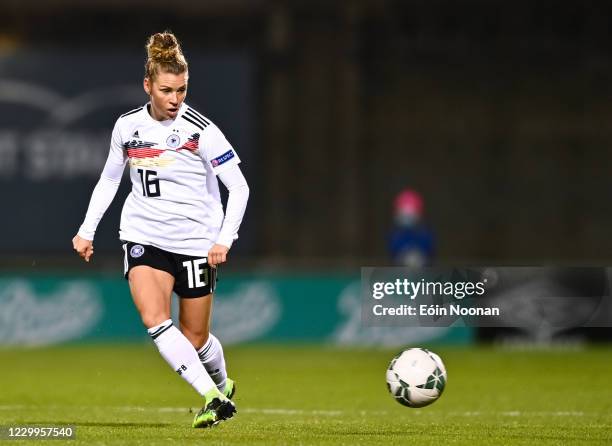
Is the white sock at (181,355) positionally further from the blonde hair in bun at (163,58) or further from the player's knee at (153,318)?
the blonde hair in bun at (163,58)

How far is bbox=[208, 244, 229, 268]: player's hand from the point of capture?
7.55 m

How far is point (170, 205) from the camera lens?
7.68m

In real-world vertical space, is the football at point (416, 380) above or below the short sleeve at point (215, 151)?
below

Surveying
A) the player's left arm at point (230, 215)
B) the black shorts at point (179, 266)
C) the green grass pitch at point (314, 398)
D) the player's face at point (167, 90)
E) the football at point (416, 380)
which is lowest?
the green grass pitch at point (314, 398)

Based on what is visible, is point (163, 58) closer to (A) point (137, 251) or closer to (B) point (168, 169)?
(B) point (168, 169)

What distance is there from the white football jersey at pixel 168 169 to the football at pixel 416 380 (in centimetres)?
135

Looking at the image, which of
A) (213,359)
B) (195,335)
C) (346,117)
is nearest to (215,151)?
(195,335)

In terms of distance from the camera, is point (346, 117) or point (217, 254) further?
point (346, 117)

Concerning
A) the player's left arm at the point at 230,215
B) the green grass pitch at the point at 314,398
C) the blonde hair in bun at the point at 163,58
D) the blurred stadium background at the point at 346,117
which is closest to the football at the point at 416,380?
the green grass pitch at the point at 314,398

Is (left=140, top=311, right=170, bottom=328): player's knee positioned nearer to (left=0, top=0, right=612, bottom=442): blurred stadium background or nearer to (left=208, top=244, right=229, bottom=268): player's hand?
(left=208, top=244, right=229, bottom=268): player's hand

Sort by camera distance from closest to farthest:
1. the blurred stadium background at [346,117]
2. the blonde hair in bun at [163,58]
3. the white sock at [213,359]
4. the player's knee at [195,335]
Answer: the blonde hair in bun at [163,58], the player's knee at [195,335], the white sock at [213,359], the blurred stadium background at [346,117]

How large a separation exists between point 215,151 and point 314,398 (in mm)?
3797

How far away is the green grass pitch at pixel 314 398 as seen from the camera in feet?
25.0

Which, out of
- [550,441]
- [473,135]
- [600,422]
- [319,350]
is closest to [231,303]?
[319,350]
